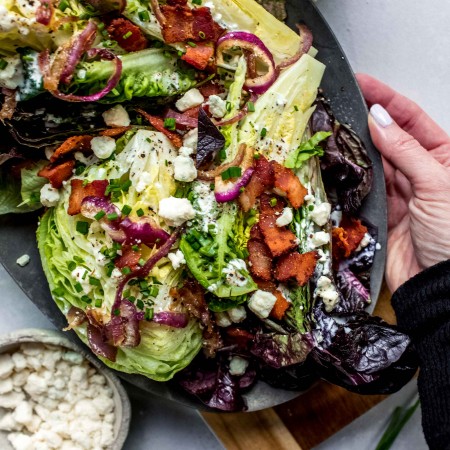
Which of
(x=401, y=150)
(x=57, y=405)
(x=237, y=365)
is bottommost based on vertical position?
(x=57, y=405)

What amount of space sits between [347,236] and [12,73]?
145 centimetres

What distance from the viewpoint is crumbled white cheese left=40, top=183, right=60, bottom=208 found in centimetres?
265

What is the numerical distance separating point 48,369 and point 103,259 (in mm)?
753

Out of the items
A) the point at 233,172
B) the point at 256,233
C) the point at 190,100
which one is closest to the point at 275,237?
the point at 256,233

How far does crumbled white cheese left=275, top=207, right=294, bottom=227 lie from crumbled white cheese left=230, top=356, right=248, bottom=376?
64 centimetres

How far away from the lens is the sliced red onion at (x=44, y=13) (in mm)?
2279

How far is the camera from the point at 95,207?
8.21 feet

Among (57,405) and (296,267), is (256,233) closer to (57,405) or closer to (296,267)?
(296,267)

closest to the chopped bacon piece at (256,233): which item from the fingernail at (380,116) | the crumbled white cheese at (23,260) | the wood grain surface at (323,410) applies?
the fingernail at (380,116)

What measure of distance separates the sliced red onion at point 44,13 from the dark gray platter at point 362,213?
0.88 metres

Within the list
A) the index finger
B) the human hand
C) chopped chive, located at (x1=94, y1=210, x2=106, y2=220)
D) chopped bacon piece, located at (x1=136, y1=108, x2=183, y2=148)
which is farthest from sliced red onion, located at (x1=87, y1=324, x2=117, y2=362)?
the index finger

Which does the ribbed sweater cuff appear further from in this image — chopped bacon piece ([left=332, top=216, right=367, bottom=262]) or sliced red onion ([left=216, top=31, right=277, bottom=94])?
sliced red onion ([left=216, top=31, right=277, bottom=94])

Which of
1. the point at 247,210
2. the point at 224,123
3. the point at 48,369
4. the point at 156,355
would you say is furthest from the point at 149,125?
the point at 48,369

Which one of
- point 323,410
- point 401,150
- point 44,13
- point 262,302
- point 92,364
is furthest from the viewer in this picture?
point 323,410
